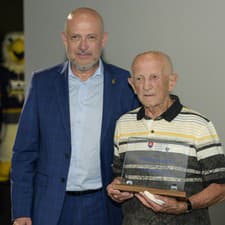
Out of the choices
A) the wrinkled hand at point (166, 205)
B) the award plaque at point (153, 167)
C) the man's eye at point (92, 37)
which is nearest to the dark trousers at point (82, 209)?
the award plaque at point (153, 167)

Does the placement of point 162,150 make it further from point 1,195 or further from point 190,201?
point 1,195

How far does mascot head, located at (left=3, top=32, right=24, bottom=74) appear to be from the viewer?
495 cm

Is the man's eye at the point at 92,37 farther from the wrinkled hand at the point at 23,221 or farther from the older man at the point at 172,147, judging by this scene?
the wrinkled hand at the point at 23,221

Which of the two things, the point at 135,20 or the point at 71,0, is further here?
the point at 71,0

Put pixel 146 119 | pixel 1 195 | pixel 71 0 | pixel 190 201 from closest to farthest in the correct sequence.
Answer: pixel 190 201
pixel 146 119
pixel 71 0
pixel 1 195

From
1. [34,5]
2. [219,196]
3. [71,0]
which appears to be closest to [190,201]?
[219,196]

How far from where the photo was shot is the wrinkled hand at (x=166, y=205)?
5.06 ft

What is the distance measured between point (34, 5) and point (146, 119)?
1.42m

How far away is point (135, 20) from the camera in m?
2.47

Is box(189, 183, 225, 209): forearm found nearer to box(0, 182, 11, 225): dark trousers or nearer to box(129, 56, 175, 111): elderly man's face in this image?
box(129, 56, 175, 111): elderly man's face

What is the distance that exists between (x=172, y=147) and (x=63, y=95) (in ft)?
1.69

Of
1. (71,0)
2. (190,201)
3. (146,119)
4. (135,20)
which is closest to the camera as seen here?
(190,201)

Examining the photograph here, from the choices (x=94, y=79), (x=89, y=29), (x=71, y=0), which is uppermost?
(x=71, y=0)

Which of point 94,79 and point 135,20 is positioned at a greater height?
point 135,20
